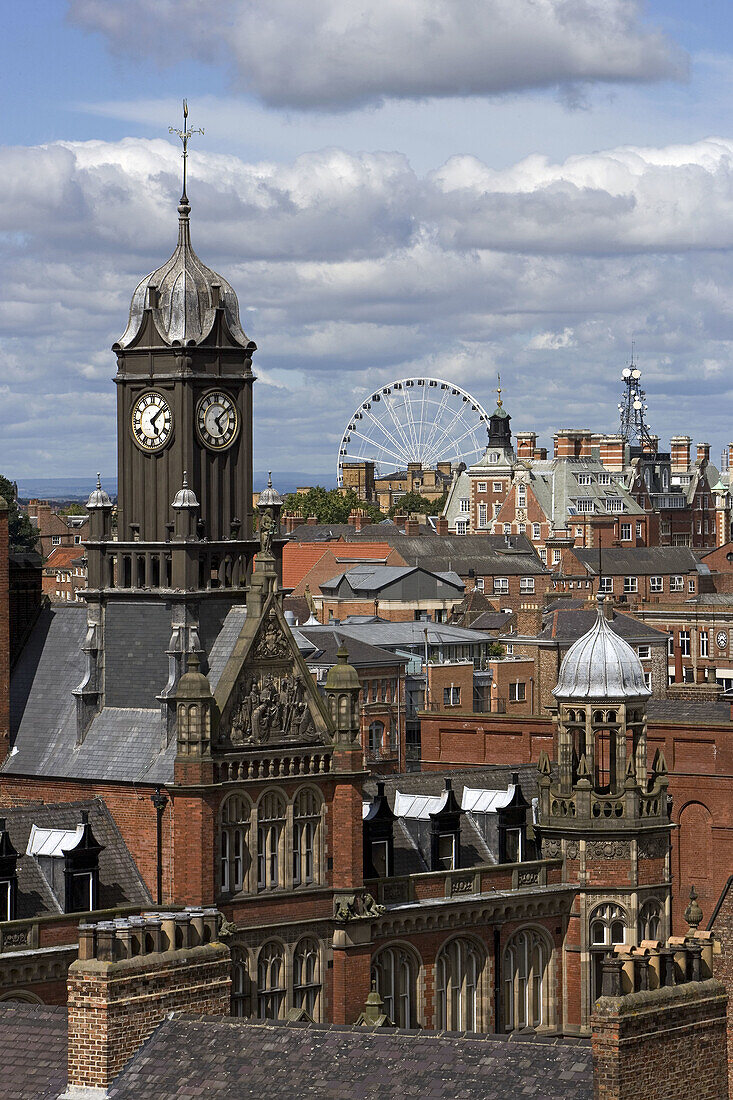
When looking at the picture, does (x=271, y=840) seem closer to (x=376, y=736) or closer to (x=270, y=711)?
(x=270, y=711)

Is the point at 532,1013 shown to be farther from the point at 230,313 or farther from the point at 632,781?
the point at 230,313

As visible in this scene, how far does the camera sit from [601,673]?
87125mm

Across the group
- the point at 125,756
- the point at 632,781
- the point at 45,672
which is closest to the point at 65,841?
the point at 125,756

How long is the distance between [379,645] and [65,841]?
326ft

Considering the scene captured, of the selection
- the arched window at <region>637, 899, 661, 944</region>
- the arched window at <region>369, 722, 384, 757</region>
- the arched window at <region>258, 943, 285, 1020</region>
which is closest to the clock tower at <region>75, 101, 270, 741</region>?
the arched window at <region>258, 943, 285, 1020</region>

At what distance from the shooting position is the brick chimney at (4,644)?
7925cm

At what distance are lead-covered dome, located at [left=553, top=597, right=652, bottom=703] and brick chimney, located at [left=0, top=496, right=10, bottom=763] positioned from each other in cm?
1863

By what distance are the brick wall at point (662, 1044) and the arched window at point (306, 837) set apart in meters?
32.9

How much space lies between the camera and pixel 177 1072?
44000 mm

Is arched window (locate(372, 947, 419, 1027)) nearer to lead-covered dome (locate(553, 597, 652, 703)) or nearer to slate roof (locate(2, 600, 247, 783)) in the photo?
slate roof (locate(2, 600, 247, 783))

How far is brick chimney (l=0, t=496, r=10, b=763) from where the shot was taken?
260 ft

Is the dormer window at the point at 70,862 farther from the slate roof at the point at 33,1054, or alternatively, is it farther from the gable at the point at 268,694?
the slate roof at the point at 33,1054

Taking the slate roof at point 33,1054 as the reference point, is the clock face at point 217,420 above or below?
above

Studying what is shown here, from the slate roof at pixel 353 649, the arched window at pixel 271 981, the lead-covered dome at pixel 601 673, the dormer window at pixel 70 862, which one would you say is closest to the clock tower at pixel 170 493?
the dormer window at pixel 70 862
